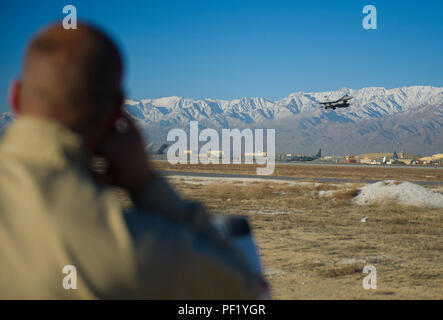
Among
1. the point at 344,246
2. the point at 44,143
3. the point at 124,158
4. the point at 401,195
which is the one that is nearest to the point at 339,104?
the point at 401,195

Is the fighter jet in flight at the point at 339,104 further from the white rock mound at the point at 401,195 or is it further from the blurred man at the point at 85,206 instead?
the blurred man at the point at 85,206

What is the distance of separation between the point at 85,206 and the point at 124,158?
0.27 metres

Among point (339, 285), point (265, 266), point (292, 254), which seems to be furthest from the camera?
point (292, 254)

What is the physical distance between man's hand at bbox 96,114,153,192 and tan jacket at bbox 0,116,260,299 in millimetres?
144

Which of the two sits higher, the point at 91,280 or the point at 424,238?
the point at 91,280

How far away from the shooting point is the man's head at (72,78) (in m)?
1.08

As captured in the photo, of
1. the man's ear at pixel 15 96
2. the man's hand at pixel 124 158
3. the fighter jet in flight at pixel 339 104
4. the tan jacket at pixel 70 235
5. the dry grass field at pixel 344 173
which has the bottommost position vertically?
the dry grass field at pixel 344 173

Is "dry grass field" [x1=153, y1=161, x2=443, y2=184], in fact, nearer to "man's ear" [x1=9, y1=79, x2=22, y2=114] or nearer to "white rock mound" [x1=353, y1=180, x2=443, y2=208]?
"white rock mound" [x1=353, y1=180, x2=443, y2=208]

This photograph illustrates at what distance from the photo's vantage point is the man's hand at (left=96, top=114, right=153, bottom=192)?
1.21 m

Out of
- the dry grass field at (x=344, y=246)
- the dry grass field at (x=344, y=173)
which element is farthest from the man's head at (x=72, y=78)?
the dry grass field at (x=344, y=173)
